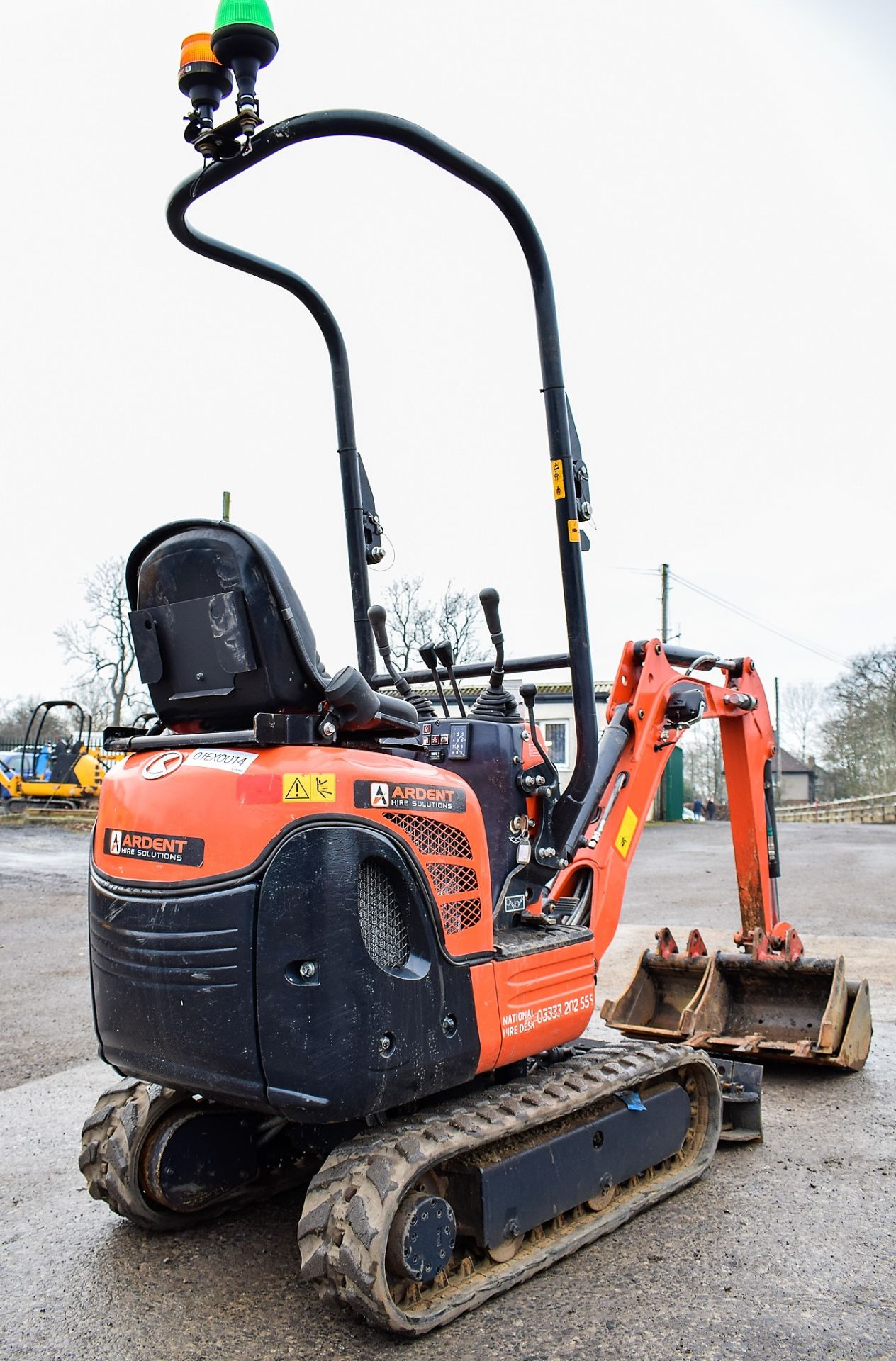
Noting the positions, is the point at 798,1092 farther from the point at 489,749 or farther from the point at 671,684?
the point at 489,749

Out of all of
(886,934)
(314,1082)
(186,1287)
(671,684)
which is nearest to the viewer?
(314,1082)

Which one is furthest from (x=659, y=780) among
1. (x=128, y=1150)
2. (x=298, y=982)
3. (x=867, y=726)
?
(x=867, y=726)

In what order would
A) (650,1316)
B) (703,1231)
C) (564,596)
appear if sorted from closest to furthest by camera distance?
(650,1316) < (703,1231) < (564,596)

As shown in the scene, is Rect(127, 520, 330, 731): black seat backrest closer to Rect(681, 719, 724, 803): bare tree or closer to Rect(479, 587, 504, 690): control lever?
Rect(479, 587, 504, 690): control lever

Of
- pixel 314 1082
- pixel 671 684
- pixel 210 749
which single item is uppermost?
pixel 671 684

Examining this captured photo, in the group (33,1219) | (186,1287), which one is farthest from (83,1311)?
(33,1219)

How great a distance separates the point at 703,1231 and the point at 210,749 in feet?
7.74

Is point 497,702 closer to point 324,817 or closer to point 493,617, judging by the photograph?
point 493,617

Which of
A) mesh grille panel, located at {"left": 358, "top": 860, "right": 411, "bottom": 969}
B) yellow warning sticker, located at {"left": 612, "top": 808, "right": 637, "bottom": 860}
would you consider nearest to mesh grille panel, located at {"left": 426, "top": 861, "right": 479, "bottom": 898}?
mesh grille panel, located at {"left": 358, "top": 860, "right": 411, "bottom": 969}

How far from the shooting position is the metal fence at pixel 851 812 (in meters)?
36.7

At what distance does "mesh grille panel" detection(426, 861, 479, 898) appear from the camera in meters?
3.38

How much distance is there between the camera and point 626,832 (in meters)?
4.95

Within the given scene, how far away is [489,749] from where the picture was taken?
424 cm

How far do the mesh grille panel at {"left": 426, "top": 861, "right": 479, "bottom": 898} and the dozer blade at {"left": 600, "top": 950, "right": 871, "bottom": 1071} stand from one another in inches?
103
